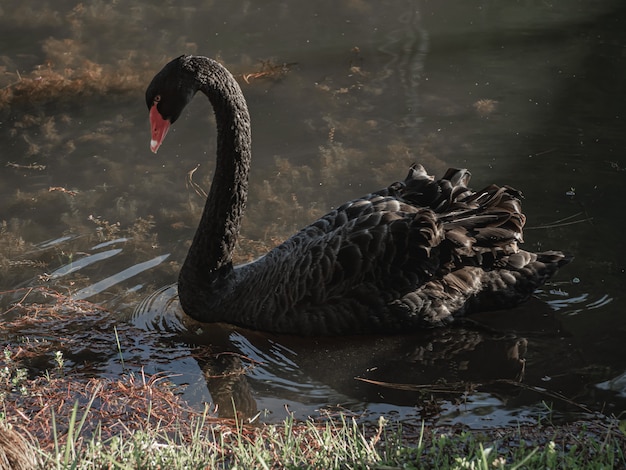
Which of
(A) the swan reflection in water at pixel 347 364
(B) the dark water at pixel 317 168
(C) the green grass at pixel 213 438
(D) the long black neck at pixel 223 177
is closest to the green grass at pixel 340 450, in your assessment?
(C) the green grass at pixel 213 438

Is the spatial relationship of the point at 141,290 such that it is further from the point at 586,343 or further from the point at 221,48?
the point at 221,48

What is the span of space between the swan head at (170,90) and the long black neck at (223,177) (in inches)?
2.3

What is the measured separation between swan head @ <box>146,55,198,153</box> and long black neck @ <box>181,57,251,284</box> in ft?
0.19

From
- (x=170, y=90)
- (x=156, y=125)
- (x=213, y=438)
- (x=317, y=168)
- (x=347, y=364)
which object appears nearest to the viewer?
(x=213, y=438)

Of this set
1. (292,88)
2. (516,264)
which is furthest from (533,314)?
(292,88)

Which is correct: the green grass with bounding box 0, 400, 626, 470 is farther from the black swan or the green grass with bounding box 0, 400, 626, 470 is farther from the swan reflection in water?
the black swan

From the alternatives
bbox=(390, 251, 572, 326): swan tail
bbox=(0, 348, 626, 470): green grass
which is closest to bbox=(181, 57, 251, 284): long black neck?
bbox=(0, 348, 626, 470): green grass

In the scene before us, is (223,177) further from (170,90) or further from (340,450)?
(340,450)

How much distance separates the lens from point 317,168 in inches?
281

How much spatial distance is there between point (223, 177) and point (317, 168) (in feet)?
6.23

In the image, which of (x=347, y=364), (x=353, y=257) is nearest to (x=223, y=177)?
(x=353, y=257)

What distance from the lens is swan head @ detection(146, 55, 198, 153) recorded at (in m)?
5.17

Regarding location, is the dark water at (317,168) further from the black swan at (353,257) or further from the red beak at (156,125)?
the red beak at (156,125)

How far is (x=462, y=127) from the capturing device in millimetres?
7691
